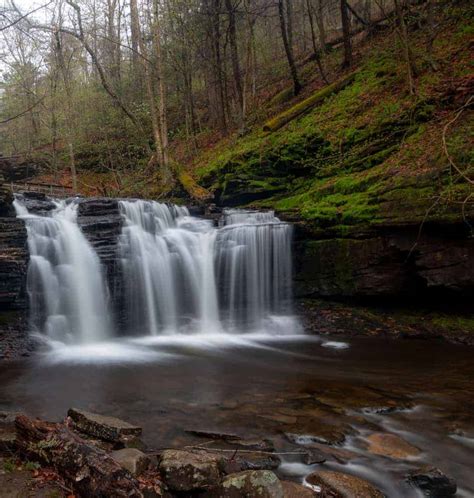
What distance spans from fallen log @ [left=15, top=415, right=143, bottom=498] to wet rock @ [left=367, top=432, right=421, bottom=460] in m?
2.57

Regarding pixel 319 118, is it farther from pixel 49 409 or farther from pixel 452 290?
pixel 49 409

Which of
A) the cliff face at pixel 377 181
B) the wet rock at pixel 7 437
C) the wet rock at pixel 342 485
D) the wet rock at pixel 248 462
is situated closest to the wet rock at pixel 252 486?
the wet rock at pixel 248 462

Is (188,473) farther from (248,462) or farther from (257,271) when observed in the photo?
(257,271)

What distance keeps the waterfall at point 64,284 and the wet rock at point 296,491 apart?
22.7ft

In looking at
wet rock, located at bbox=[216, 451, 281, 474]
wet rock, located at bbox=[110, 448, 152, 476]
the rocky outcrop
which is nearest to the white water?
the rocky outcrop

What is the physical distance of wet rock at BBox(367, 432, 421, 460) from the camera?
Result: 4438 mm

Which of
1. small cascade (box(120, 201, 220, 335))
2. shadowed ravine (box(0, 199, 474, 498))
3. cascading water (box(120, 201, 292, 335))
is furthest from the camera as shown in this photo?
cascading water (box(120, 201, 292, 335))

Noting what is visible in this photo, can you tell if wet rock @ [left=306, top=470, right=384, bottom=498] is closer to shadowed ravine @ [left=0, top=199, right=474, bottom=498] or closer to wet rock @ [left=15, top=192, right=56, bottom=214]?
shadowed ravine @ [left=0, top=199, right=474, bottom=498]

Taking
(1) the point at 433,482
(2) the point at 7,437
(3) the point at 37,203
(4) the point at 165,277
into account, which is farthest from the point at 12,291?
(1) the point at 433,482

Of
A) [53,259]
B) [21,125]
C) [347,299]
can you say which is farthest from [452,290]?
[21,125]

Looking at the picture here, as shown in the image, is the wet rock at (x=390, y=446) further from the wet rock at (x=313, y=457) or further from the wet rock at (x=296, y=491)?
the wet rock at (x=296, y=491)

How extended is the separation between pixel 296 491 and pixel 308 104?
1535cm

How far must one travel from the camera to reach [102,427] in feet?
14.3

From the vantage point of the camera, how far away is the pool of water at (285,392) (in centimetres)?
458
